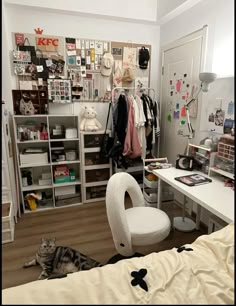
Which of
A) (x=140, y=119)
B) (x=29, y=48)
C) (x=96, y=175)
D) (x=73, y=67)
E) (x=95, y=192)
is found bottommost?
(x=95, y=192)

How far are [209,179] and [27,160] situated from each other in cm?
204

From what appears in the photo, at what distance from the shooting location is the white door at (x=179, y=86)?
8.03 ft

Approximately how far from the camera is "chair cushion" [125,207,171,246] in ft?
5.20

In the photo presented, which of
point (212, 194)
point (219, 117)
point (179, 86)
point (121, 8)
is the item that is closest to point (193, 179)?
point (212, 194)

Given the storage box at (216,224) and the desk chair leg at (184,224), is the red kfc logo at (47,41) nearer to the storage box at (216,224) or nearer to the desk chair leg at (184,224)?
the desk chair leg at (184,224)

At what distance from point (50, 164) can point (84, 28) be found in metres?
1.79

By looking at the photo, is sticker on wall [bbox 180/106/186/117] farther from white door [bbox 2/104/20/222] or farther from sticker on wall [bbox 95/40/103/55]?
white door [bbox 2/104/20/222]

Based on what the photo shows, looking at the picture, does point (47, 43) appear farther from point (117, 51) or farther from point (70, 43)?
point (117, 51)

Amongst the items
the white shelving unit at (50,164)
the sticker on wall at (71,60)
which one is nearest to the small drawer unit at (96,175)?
the white shelving unit at (50,164)

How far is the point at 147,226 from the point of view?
1653 mm

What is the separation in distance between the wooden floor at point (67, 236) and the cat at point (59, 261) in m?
0.10

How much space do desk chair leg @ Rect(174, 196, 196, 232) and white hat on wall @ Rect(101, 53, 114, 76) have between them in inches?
75.0

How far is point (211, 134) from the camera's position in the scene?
2.24 meters

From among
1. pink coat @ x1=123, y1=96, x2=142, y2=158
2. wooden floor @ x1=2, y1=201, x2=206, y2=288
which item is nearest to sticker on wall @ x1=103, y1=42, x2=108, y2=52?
pink coat @ x1=123, y1=96, x2=142, y2=158
